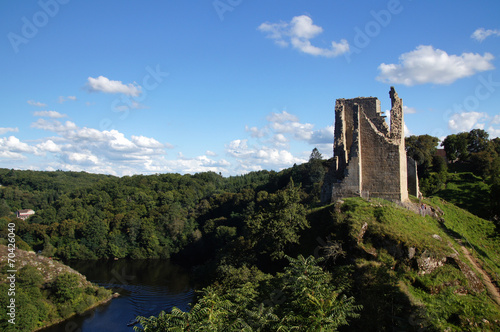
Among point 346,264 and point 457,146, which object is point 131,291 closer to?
point 346,264

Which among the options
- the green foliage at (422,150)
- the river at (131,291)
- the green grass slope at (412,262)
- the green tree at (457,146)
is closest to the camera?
the green grass slope at (412,262)

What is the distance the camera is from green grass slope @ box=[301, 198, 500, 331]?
12.4 m

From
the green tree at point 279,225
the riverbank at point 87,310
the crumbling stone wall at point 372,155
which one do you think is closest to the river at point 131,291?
the riverbank at point 87,310

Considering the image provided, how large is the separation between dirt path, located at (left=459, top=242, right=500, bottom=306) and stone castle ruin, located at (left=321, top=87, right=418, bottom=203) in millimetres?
4801

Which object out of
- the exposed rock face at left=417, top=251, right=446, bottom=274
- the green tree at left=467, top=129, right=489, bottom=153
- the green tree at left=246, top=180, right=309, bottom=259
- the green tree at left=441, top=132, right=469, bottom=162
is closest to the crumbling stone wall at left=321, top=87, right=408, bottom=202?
the green tree at left=246, top=180, right=309, bottom=259

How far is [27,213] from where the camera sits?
296 feet

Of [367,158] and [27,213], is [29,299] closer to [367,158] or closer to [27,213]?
[367,158]

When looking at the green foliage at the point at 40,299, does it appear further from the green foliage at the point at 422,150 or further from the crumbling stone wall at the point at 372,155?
the green foliage at the point at 422,150

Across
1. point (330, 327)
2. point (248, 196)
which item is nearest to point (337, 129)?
point (330, 327)

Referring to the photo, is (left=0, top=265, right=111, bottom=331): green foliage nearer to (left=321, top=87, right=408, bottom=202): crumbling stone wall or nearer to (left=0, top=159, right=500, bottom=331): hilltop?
(left=0, top=159, right=500, bottom=331): hilltop

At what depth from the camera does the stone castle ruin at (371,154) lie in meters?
21.8

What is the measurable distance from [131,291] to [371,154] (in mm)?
41550

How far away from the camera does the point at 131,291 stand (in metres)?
49.1

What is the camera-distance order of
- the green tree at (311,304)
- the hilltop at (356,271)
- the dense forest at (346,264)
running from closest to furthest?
the green tree at (311,304), the dense forest at (346,264), the hilltop at (356,271)
